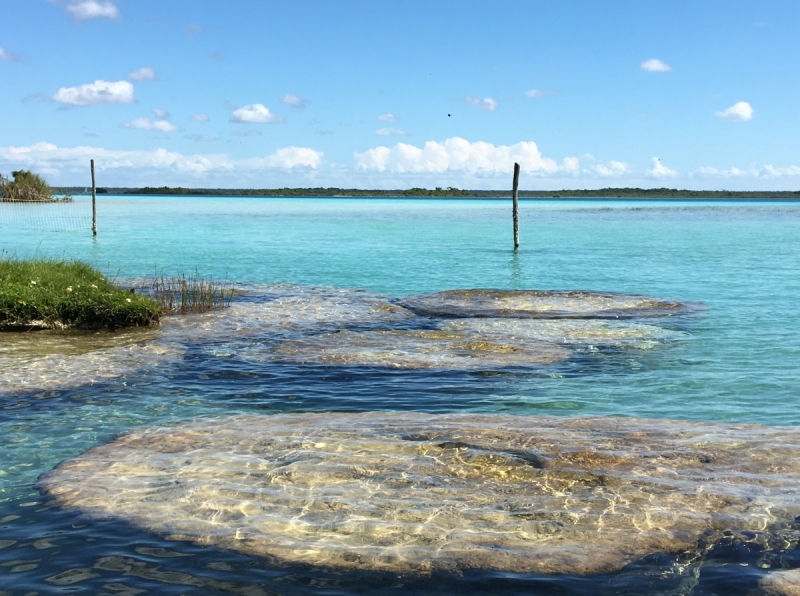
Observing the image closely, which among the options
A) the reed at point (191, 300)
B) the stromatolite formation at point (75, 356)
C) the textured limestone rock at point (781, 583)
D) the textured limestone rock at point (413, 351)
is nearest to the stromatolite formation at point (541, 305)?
the textured limestone rock at point (413, 351)

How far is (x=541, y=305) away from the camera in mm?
24375

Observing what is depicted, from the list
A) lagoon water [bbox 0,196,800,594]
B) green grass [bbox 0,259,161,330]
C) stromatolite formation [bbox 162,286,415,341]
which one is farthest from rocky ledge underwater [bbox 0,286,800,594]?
stromatolite formation [bbox 162,286,415,341]

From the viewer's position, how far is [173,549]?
24.5ft

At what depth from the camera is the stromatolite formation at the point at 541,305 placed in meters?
22.8

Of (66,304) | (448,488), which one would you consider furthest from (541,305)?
(448,488)

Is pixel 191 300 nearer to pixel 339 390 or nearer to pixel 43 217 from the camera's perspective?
pixel 339 390

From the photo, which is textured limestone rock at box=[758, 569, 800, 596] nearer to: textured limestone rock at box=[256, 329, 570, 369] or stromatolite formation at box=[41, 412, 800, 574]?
stromatolite formation at box=[41, 412, 800, 574]

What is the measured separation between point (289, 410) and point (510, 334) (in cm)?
783

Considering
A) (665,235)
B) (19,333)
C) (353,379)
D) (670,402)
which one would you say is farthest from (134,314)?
(665,235)

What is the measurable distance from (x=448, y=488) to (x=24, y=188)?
9516 cm

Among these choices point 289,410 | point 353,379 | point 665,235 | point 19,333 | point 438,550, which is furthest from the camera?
point 665,235

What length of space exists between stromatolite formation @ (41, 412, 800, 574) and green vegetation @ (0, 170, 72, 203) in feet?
292

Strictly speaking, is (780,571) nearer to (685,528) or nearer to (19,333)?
(685,528)

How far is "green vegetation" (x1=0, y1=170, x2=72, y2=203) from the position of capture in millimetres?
90662
